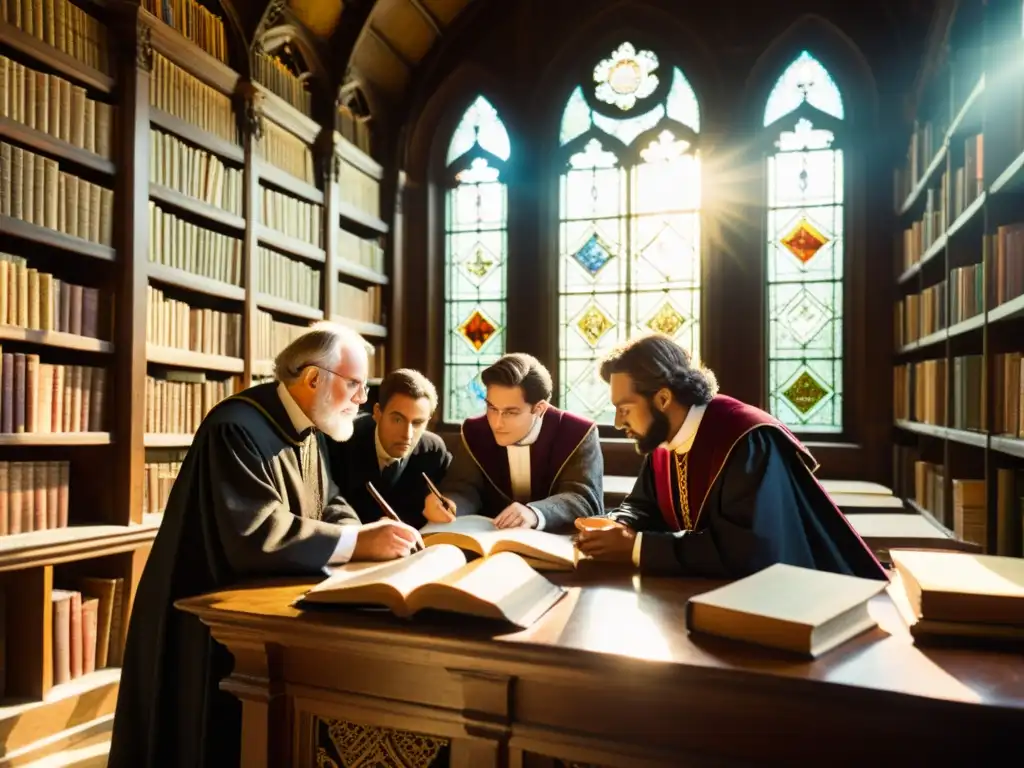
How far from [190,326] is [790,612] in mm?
3679

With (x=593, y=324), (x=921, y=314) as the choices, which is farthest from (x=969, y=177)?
(x=593, y=324)

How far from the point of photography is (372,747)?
159cm

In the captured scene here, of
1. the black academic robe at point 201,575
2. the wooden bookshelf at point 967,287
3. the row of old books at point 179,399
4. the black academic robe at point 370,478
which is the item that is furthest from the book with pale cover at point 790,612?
the row of old books at point 179,399

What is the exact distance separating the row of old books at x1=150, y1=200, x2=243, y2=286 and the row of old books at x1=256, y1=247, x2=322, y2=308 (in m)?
0.21

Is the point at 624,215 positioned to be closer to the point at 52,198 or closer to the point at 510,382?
the point at 510,382

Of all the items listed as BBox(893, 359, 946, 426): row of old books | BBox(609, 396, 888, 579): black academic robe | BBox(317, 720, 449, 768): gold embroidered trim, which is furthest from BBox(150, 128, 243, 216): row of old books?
BBox(893, 359, 946, 426): row of old books

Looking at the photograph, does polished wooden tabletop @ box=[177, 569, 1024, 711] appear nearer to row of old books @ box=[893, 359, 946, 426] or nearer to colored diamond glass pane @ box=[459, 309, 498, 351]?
row of old books @ box=[893, 359, 946, 426]

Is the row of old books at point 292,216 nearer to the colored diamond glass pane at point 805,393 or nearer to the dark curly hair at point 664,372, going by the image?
the dark curly hair at point 664,372

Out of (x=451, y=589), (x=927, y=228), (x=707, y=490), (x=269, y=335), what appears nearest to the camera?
(x=451, y=589)

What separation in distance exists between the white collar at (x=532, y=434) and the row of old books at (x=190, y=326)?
190 centimetres

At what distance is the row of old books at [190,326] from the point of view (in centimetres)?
392

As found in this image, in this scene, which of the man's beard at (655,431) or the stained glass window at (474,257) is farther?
the stained glass window at (474,257)

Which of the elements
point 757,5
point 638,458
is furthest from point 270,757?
point 757,5

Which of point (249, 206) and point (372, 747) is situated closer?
point (372, 747)
